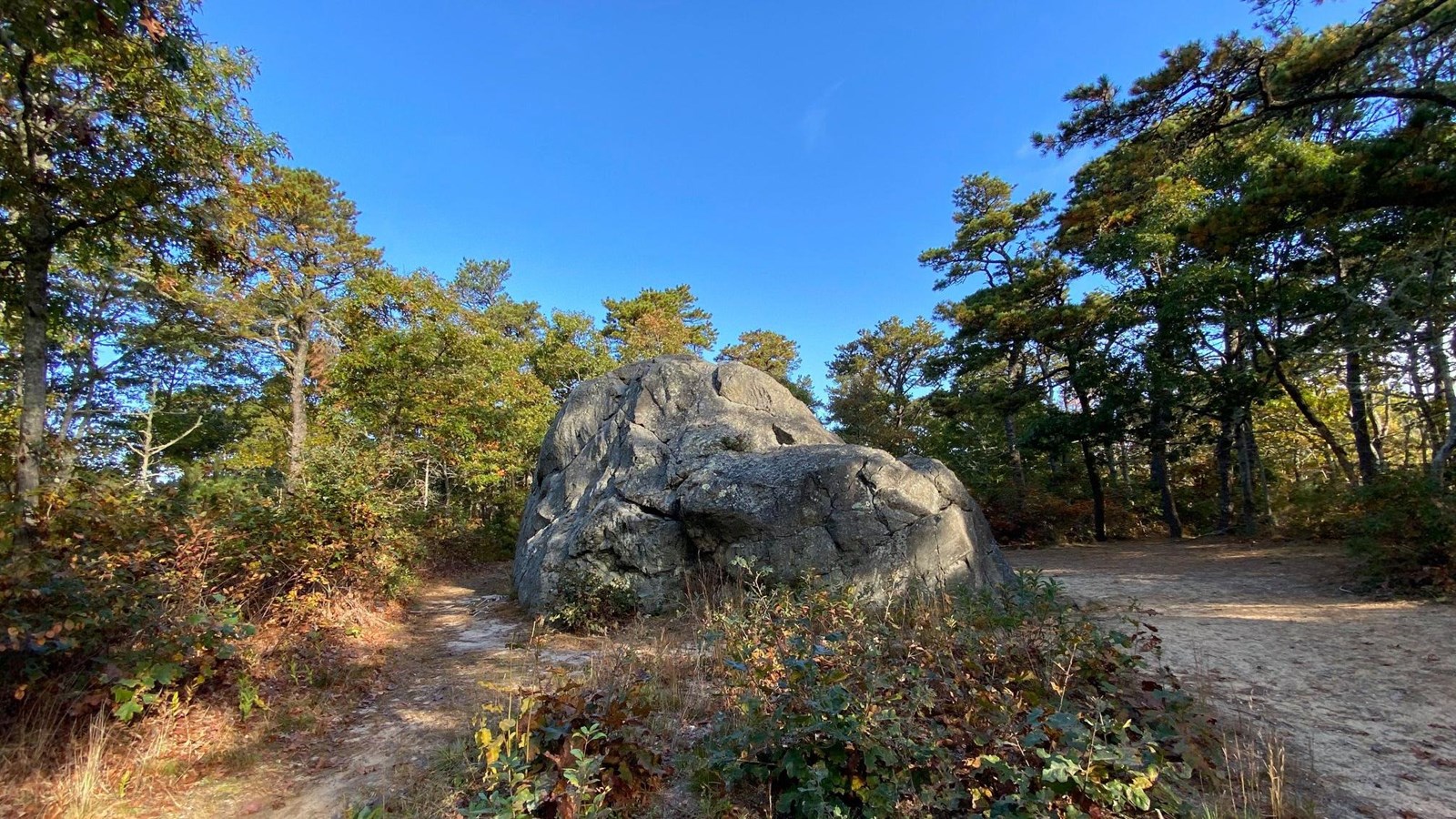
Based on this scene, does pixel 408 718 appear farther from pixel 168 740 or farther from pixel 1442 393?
A: pixel 1442 393

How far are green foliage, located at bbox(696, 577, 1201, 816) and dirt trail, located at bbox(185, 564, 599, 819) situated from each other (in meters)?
1.67

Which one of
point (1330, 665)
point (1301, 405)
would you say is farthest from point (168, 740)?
point (1301, 405)

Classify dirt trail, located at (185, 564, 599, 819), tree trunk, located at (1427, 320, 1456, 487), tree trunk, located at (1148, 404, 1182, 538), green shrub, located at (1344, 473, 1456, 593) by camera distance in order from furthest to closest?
tree trunk, located at (1148, 404, 1182, 538) → tree trunk, located at (1427, 320, 1456, 487) → green shrub, located at (1344, 473, 1456, 593) → dirt trail, located at (185, 564, 599, 819)

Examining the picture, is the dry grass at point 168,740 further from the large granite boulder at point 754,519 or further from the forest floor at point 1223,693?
the large granite boulder at point 754,519

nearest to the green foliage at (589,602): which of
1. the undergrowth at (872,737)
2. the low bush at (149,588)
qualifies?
the low bush at (149,588)

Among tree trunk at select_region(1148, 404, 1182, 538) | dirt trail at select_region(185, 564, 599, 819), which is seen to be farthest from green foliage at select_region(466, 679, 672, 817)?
tree trunk at select_region(1148, 404, 1182, 538)

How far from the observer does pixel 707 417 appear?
29.7 ft

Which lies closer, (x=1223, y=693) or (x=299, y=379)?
(x=1223, y=693)

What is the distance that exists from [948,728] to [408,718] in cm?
387

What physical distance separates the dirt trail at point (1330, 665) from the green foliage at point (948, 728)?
29.8 inches

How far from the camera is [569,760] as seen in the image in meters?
2.71

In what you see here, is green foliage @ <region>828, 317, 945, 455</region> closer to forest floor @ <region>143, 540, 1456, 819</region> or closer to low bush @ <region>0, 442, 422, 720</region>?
forest floor @ <region>143, 540, 1456, 819</region>

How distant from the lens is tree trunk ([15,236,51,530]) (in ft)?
13.2

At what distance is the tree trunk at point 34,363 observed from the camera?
4.03 metres
